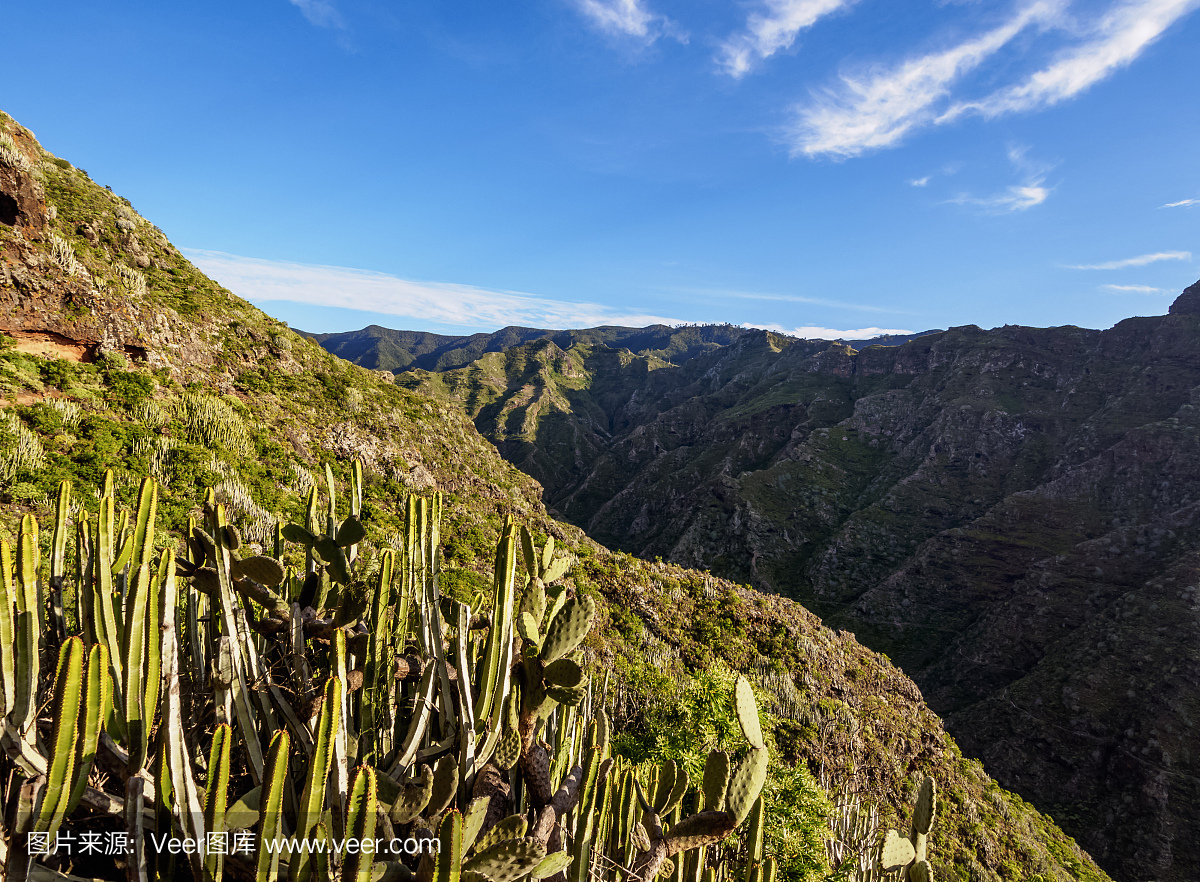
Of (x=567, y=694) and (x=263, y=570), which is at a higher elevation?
(x=263, y=570)

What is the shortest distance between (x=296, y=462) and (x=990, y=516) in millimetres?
71802

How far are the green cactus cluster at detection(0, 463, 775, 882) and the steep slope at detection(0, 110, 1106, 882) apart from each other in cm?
641

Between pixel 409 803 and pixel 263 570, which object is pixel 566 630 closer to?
pixel 409 803

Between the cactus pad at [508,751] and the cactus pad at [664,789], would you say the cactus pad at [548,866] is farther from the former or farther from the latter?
the cactus pad at [664,789]

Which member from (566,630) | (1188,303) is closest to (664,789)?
(566,630)

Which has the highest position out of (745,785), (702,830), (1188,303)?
(1188,303)

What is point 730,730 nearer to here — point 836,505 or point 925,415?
point 836,505

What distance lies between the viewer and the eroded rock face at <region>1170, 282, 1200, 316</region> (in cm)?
7994

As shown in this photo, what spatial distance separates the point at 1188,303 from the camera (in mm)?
81812

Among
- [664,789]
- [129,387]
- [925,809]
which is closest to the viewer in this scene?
[925,809]

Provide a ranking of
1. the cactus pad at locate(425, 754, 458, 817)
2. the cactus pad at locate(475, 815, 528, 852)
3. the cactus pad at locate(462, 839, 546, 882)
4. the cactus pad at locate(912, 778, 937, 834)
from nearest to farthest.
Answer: the cactus pad at locate(462, 839, 546, 882)
the cactus pad at locate(475, 815, 528, 852)
the cactus pad at locate(425, 754, 458, 817)
the cactus pad at locate(912, 778, 937, 834)

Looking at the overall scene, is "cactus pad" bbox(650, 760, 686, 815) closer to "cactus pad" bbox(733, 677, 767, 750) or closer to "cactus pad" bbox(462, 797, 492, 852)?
"cactus pad" bbox(733, 677, 767, 750)

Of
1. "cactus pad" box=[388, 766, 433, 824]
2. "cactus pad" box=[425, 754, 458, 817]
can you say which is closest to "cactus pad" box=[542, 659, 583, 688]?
"cactus pad" box=[425, 754, 458, 817]

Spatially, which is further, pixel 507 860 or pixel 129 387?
pixel 129 387
